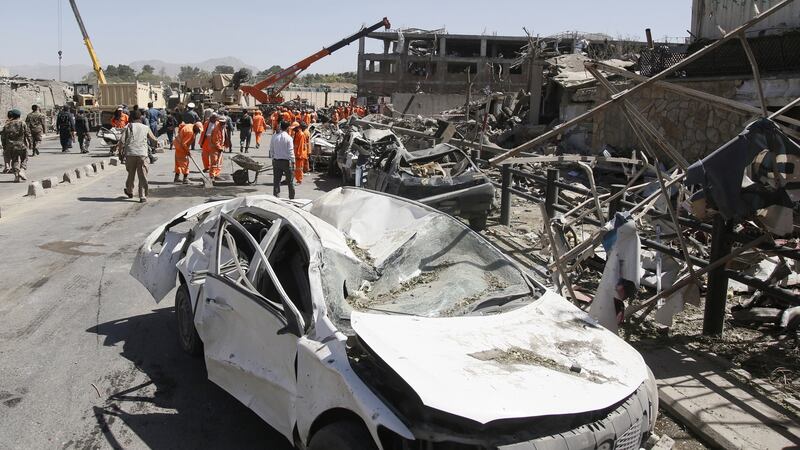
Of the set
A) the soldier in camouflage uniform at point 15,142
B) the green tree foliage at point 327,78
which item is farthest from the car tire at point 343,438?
the green tree foliage at point 327,78

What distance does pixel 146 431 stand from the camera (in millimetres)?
4418

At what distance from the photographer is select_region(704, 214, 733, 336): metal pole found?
5.82 meters

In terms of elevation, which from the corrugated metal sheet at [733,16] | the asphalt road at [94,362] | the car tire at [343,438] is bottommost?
the asphalt road at [94,362]

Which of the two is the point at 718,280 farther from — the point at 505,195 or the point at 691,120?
the point at 691,120

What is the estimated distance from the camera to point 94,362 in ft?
18.2

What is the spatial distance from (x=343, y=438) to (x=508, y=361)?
97 cm

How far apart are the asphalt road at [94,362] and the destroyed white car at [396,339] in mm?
360

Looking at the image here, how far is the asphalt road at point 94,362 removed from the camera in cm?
439

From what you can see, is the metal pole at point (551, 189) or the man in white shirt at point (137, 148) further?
the man in white shirt at point (137, 148)

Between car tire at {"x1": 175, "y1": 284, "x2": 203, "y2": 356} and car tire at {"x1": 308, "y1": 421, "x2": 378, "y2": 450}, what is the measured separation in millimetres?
2550

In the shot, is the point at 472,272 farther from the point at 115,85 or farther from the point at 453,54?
the point at 453,54

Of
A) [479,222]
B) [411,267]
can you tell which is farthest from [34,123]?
[411,267]

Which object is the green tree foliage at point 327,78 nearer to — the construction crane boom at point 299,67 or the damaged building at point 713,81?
the construction crane boom at point 299,67

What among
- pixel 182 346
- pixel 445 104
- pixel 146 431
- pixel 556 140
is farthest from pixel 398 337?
pixel 445 104
